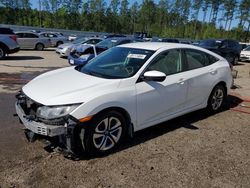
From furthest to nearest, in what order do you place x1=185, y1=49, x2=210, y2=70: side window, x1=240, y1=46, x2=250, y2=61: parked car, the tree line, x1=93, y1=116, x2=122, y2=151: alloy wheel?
the tree line
x1=240, y1=46, x2=250, y2=61: parked car
x1=185, y1=49, x2=210, y2=70: side window
x1=93, y1=116, x2=122, y2=151: alloy wheel

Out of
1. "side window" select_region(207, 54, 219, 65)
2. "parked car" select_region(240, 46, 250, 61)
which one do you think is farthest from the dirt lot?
"parked car" select_region(240, 46, 250, 61)

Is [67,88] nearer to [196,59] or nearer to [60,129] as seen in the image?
[60,129]

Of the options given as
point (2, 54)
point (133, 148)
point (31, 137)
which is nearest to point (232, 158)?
point (133, 148)

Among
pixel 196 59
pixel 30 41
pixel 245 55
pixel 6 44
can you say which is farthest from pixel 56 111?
pixel 30 41

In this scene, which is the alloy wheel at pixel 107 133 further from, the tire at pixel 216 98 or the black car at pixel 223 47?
the black car at pixel 223 47

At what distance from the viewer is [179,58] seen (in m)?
5.44

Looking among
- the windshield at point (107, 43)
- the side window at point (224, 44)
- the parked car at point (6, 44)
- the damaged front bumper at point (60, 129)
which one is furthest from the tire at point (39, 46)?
the damaged front bumper at point (60, 129)

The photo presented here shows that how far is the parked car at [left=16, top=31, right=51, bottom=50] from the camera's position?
2273cm

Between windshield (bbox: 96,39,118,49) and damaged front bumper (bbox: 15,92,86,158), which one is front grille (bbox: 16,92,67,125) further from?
windshield (bbox: 96,39,118,49)

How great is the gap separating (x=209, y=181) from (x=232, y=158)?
87 cm

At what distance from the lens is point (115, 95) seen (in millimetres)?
4148

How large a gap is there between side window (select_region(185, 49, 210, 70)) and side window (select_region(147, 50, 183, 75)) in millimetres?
273

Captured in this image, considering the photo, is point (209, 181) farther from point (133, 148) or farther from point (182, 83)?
point (182, 83)

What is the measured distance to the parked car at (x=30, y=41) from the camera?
22734 millimetres
